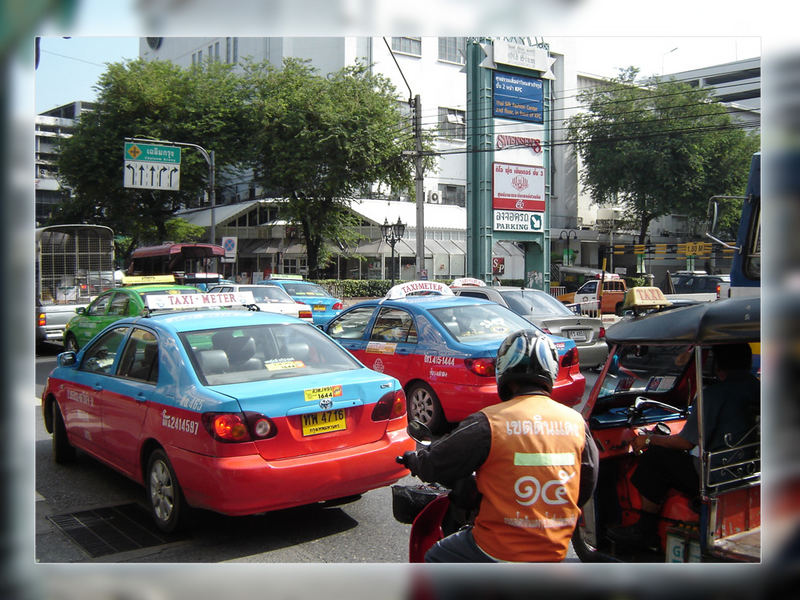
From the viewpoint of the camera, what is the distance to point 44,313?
1605cm

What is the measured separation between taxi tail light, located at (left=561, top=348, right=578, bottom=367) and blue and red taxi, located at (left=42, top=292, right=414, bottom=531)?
3668 millimetres

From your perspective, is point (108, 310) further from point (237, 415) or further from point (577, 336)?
point (237, 415)

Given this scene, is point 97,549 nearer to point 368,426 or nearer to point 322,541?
point 322,541

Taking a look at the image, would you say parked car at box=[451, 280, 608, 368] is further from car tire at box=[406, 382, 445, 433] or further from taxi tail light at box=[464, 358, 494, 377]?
taxi tail light at box=[464, 358, 494, 377]

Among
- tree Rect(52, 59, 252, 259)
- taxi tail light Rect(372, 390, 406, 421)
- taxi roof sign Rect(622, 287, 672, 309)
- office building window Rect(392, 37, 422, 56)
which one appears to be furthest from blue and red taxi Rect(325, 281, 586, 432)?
office building window Rect(392, 37, 422, 56)

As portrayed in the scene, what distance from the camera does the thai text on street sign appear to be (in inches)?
885

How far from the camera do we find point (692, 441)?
12.6ft

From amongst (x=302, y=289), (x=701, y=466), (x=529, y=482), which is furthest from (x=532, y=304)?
(x=529, y=482)

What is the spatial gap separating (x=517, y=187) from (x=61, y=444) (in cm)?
2513

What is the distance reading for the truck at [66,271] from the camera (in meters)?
16.0

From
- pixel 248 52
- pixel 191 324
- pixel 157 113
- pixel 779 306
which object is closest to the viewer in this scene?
pixel 779 306

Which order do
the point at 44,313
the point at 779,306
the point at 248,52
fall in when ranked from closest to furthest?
the point at 779,306 < the point at 44,313 < the point at 248,52

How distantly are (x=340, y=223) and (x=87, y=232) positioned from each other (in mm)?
20425

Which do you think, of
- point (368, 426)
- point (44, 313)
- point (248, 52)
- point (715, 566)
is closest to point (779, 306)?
point (715, 566)
